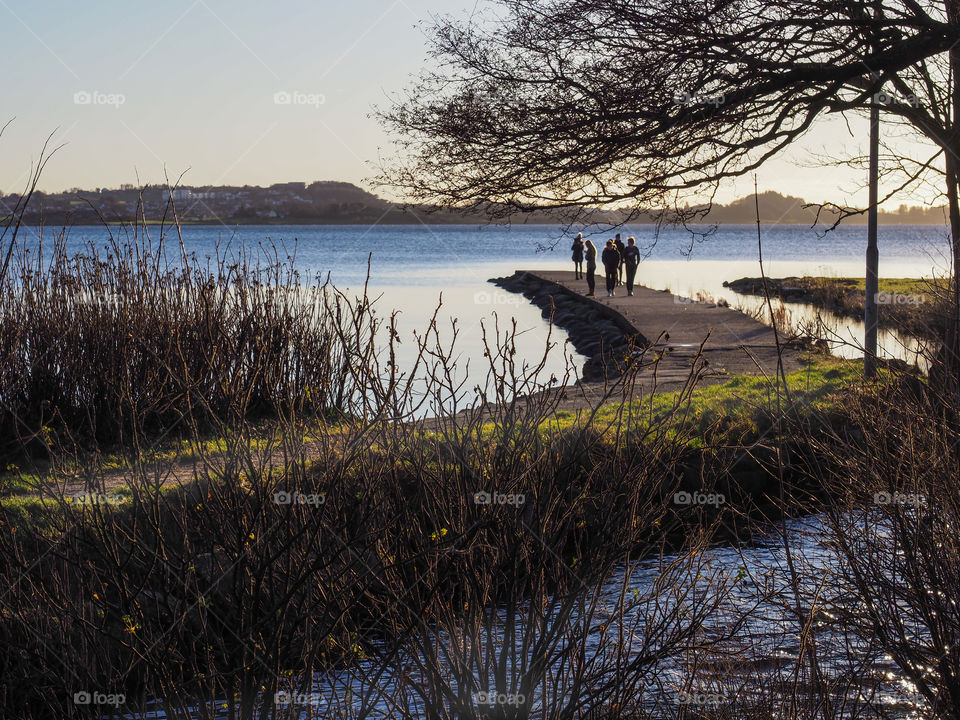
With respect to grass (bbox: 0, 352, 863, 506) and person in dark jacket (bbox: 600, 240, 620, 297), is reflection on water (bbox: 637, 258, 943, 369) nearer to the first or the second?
person in dark jacket (bbox: 600, 240, 620, 297)

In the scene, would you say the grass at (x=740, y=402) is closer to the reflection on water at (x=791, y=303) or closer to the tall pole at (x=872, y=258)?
the tall pole at (x=872, y=258)

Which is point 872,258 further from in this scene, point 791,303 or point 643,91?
point 791,303

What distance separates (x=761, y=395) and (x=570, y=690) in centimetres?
759

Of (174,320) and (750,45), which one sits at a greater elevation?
(750,45)

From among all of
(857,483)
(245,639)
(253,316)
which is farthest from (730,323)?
(245,639)

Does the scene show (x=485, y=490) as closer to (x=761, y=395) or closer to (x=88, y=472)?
(x=88, y=472)

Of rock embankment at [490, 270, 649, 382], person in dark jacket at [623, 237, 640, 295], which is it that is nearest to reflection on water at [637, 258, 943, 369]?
rock embankment at [490, 270, 649, 382]

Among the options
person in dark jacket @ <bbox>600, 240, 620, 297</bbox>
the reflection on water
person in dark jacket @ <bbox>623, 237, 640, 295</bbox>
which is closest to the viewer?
the reflection on water

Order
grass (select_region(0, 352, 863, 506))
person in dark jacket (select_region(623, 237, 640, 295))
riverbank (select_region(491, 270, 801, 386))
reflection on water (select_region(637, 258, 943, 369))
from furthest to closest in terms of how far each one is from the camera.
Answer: person in dark jacket (select_region(623, 237, 640, 295)) < reflection on water (select_region(637, 258, 943, 369)) < riverbank (select_region(491, 270, 801, 386)) < grass (select_region(0, 352, 863, 506))

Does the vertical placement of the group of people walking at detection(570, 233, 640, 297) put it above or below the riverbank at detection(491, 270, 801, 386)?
above

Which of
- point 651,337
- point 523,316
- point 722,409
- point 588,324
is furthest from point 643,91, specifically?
point 523,316

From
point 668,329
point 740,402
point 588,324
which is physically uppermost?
point 668,329

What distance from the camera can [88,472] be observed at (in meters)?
3.36

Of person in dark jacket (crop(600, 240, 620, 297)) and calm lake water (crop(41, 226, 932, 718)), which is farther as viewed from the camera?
person in dark jacket (crop(600, 240, 620, 297))
